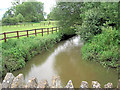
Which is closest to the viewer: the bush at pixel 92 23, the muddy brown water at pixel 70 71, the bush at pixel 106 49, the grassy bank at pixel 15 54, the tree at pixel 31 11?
the muddy brown water at pixel 70 71

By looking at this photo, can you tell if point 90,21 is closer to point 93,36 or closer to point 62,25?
point 93,36

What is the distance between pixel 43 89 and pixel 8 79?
0.59 m

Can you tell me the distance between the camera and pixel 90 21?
277 inches

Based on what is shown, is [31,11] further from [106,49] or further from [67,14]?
[106,49]

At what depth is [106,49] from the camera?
5.94m

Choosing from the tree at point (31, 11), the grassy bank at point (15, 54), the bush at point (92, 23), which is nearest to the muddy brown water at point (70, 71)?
the grassy bank at point (15, 54)

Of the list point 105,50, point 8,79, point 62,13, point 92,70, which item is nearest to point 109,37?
point 105,50

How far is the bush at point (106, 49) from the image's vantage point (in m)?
5.39

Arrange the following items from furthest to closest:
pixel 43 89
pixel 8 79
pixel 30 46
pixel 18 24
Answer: pixel 18 24 < pixel 30 46 < pixel 8 79 < pixel 43 89

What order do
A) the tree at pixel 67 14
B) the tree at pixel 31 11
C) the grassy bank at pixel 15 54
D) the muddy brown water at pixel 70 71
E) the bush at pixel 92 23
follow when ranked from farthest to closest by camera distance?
1. the tree at pixel 31 11
2. the tree at pixel 67 14
3. the bush at pixel 92 23
4. the grassy bank at pixel 15 54
5. the muddy brown water at pixel 70 71

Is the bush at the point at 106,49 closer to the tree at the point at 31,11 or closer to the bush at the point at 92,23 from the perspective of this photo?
the bush at the point at 92,23

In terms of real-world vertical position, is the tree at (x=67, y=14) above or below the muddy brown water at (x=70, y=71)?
above

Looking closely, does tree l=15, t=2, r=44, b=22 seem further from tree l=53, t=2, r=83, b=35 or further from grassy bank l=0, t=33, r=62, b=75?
grassy bank l=0, t=33, r=62, b=75

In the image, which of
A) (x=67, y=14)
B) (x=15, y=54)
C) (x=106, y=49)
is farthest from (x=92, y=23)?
(x=15, y=54)
